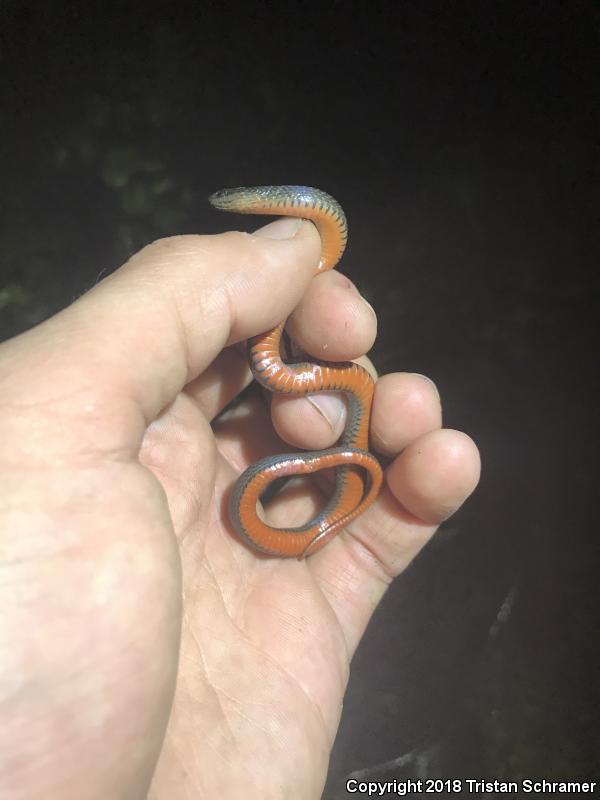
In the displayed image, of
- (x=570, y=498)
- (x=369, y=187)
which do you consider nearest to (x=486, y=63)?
(x=369, y=187)

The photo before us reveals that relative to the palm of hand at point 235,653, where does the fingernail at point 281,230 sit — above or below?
above

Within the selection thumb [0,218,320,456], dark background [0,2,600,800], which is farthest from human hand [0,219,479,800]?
dark background [0,2,600,800]

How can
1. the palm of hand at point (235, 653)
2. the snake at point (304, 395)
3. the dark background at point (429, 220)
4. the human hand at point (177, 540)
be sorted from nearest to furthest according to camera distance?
the human hand at point (177, 540) < the palm of hand at point (235, 653) < the snake at point (304, 395) < the dark background at point (429, 220)

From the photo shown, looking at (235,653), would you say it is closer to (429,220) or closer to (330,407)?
(330,407)

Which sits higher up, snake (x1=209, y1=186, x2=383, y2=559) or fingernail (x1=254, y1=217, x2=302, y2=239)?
fingernail (x1=254, y1=217, x2=302, y2=239)

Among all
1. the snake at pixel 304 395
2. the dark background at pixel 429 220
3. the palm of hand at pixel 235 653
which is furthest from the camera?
the dark background at pixel 429 220

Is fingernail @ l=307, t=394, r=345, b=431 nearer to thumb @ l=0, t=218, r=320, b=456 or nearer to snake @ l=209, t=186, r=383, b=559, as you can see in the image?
snake @ l=209, t=186, r=383, b=559

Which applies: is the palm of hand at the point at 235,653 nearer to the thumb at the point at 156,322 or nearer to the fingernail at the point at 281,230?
the thumb at the point at 156,322

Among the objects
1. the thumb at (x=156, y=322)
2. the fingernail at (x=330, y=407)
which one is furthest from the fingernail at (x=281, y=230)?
the fingernail at (x=330, y=407)

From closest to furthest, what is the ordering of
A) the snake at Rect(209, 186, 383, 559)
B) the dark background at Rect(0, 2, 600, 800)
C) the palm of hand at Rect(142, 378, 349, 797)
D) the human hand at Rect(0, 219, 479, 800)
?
the human hand at Rect(0, 219, 479, 800), the palm of hand at Rect(142, 378, 349, 797), the snake at Rect(209, 186, 383, 559), the dark background at Rect(0, 2, 600, 800)
